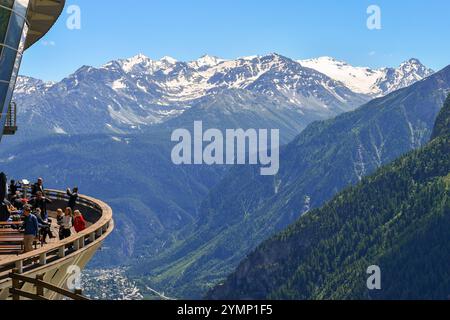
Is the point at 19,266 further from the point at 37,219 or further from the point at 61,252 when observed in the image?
the point at 37,219

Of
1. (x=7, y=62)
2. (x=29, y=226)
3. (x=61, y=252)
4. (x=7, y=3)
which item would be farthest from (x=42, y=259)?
(x=7, y=3)

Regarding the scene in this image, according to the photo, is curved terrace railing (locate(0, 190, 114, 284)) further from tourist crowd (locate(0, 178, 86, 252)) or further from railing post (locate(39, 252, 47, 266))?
tourist crowd (locate(0, 178, 86, 252))

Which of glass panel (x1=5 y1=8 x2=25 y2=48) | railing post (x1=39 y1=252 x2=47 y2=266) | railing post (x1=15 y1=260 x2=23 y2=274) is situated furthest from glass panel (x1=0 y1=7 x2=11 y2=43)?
railing post (x1=15 y1=260 x2=23 y2=274)

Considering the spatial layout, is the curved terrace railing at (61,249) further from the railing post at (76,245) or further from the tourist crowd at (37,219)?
the tourist crowd at (37,219)
